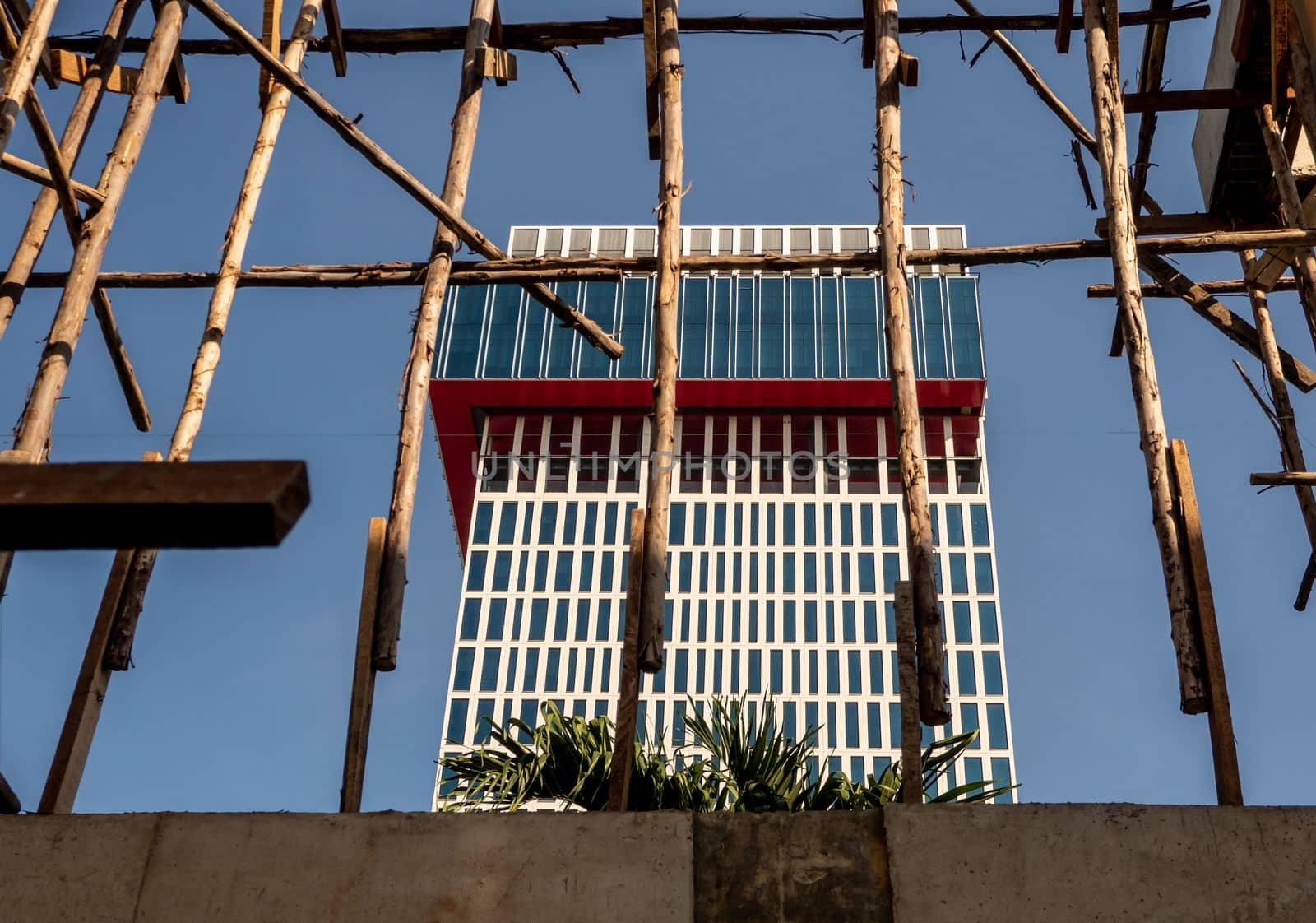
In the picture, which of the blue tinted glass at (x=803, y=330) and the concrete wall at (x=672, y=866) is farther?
the blue tinted glass at (x=803, y=330)

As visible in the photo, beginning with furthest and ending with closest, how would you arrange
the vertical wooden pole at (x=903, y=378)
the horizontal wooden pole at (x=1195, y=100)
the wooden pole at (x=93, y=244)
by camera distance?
the horizontal wooden pole at (x=1195, y=100) < the wooden pole at (x=93, y=244) < the vertical wooden pole at (x=903, y=378)

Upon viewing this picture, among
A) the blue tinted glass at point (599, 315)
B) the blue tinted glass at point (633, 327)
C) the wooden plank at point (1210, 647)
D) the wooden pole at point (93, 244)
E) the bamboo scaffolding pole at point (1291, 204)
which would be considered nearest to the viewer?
the wooden plank at point (1210, 647)

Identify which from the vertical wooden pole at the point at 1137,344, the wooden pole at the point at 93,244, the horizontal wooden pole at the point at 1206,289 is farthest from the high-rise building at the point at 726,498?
the wooden pole at the point at 93,244

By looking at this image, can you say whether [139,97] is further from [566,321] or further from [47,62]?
[566,321]

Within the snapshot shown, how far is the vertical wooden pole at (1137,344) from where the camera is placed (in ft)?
18.8

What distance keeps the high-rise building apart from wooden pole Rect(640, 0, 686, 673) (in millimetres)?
51951

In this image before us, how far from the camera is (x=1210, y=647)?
553 cm

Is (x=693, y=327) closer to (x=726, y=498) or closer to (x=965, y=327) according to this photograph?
(x=726, y=498)

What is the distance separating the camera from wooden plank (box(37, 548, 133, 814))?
17.1ft

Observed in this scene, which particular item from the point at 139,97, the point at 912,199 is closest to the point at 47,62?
the point at 139,97

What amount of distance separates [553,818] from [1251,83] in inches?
326

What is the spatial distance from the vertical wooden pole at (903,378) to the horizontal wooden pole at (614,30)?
1416mm

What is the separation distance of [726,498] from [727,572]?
383 cm

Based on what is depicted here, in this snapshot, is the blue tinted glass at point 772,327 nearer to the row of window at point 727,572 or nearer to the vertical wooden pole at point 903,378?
the row of window at point 727,572
